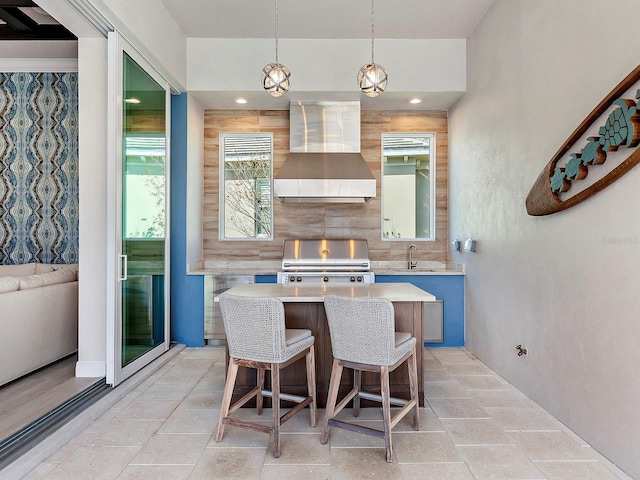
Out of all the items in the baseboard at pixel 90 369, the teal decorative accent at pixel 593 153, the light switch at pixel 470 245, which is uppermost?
the teal decorative accent at pixel 593 153

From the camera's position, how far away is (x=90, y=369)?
10.6 feet

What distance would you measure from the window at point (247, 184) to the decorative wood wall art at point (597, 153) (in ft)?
10.3

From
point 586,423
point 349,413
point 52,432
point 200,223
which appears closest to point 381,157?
point 200,223

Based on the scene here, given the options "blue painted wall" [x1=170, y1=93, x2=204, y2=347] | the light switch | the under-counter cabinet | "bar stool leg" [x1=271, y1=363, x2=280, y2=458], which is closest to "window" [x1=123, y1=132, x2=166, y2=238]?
"blue painted wall" [x1=170, y1=93, x2=204, y2=347]

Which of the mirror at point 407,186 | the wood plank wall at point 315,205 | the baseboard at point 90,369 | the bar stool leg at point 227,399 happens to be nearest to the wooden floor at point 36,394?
the baseboard at point 90,369

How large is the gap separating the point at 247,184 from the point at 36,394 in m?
3.02

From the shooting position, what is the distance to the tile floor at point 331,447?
206 centimetres

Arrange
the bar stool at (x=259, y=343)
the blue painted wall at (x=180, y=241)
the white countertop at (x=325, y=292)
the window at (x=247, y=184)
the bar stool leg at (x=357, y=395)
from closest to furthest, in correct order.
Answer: the bar stool at (x=259, y=343)
the white countertop at (x=325, y=292)
the bar stool leg at (x=357, y=395)
the blue painted wall at (x=180, y=241)
the window at (x=247, y=184)

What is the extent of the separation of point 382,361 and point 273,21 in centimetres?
334

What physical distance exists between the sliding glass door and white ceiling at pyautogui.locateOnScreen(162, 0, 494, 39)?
0.72 m

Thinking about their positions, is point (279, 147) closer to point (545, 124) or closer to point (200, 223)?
point (200, 223)

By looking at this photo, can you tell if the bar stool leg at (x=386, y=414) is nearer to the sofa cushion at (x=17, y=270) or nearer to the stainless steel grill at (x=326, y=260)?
the stainless steel grill at (x=326, y=260)

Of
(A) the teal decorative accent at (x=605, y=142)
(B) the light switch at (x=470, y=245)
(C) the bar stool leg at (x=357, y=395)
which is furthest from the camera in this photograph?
(B) the light switch at (x=470, y=245)

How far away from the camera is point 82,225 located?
320 centimetres
